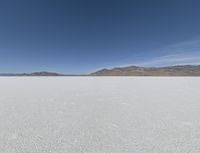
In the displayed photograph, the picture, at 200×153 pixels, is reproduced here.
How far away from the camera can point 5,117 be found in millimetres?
2611

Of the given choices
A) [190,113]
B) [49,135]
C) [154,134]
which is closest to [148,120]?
[154,134]

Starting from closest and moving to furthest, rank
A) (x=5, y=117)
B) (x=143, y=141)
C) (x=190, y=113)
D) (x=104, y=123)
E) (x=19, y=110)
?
1. (x=143, y=141)
2. (x=104, y=123)
3. (x=5, y=117)
4. (x=190, y=113)
5. (x=19, y=110)

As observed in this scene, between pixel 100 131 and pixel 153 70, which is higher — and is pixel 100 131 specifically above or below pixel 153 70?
below

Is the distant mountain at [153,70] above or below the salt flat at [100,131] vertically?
above

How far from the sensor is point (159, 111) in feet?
9.95

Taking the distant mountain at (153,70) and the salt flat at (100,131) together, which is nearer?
the salt flat at (100,131)

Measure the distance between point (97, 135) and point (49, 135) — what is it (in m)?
0.63

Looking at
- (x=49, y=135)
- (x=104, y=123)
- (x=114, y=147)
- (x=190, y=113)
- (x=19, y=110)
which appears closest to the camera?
(x=114, y=147)

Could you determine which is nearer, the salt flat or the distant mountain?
the salt flat

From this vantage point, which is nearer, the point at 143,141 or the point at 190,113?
the point at 143,141

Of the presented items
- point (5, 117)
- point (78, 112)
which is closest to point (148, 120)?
point (78, 112)

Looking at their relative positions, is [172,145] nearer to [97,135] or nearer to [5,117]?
[97,135]

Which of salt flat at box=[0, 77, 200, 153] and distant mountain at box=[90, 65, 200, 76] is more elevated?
distant mountain at box=[90, 65, 200, 76]

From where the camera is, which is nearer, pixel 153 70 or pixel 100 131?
pixel 100 131
